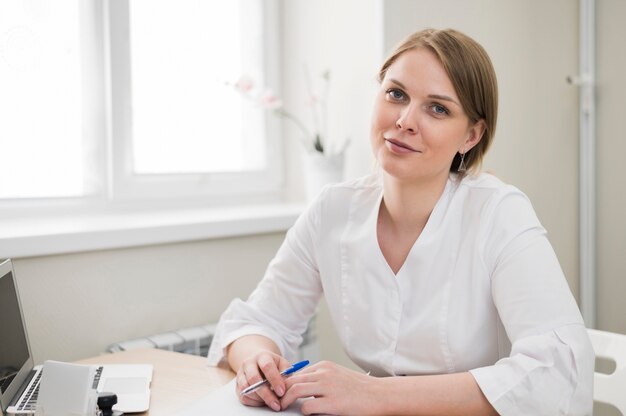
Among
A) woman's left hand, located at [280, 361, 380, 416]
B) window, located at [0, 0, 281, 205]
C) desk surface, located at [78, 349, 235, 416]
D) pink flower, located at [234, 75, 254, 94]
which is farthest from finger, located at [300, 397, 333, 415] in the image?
pink flower, located at [234, 75, 254, 94]

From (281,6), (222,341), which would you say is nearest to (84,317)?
(222,341)

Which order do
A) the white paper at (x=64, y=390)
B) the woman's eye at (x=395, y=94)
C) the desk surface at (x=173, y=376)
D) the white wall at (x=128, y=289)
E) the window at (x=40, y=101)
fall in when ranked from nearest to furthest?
the white paper at (x=64, y=390) < the desk surface at (x=173, y=376) < the woman's eye at (x=395, y=94) < the white wall at (x=128, y=289) < the window at (x=40, y=101)

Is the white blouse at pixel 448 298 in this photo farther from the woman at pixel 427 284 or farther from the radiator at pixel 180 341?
the radiator at pixel 180 341

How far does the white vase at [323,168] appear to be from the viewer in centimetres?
Result: 216

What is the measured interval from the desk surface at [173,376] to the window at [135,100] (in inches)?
26.9

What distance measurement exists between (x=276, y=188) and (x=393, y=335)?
1.26 metres

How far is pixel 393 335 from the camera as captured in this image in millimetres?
1311

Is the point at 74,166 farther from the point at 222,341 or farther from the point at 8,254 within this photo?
the point at 222,341

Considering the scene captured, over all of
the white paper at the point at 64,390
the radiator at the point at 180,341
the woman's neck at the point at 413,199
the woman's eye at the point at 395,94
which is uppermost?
the woman's eye at the point at 395,94

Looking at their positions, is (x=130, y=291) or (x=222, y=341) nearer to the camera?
(x=222, y=341)

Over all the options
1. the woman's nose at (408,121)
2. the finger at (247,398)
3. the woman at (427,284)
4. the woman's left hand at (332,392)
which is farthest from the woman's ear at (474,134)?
the finger at (247,398)

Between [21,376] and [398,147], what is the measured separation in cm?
78

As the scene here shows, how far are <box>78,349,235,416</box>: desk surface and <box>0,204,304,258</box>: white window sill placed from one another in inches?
11.9

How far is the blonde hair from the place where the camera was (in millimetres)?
1253
